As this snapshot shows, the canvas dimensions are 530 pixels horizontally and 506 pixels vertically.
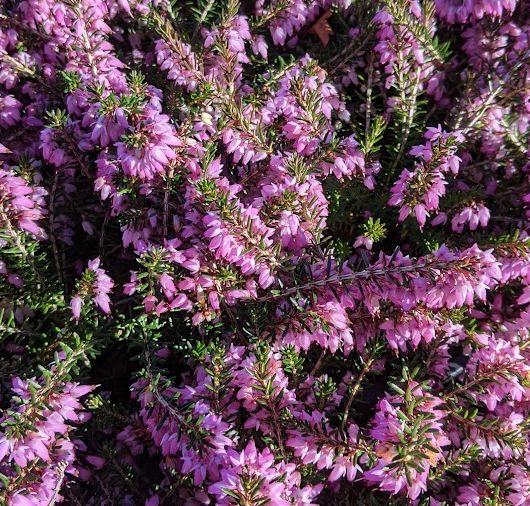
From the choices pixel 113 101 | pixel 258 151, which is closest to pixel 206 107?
pixel 258 151

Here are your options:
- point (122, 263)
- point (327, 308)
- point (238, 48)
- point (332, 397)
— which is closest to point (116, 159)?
point (122, 263)

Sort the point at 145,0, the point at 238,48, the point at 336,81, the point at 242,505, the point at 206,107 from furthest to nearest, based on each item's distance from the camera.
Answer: the point at 336,81 → the point at 145,0 → the point at 238,48 → the point at 206,107 → the point at 242,505

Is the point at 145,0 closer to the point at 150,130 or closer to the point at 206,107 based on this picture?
the point at 206,107

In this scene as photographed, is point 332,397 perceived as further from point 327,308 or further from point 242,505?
point 242,505

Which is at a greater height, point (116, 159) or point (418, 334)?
point (116, 159)

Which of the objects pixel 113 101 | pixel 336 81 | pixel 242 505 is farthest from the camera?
pixel 336 81

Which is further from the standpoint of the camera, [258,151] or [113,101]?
[258,151]

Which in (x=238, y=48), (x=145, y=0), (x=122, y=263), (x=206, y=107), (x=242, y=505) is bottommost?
(x=242, y=505)
